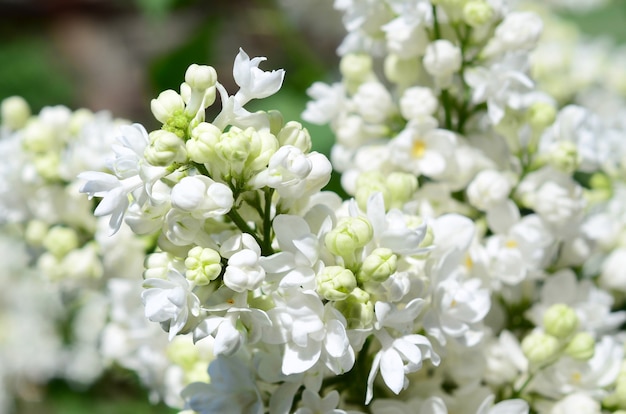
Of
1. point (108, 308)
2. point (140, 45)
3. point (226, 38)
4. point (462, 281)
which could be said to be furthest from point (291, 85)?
point (140, 45)

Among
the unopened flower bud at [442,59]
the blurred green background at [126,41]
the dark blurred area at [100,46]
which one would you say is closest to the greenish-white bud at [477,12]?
the unopened flower bud at [442,59]

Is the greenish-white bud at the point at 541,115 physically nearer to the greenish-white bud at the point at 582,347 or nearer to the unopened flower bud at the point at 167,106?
the greenish-white bud at the point at 582,347

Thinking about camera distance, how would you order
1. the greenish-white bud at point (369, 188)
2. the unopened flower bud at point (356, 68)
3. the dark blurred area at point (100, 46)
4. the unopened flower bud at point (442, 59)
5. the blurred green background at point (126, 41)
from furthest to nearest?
1. the dark blurred area at point (100, 46)
2. the blurred green background at point (126, 41)
3. the unopened flower bud at point (356, 68)
4. the unopened flower bud at point (442, 59)
5. the greenish-white bud at point (369, 188)

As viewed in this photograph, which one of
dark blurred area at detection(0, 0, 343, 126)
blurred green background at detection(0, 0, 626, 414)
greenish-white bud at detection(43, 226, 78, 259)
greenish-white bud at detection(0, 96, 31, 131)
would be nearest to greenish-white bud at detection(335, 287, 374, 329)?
greenish-white bud at detection(43, 226, 78, 259)

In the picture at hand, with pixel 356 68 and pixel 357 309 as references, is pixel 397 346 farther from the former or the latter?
pixel 356 68

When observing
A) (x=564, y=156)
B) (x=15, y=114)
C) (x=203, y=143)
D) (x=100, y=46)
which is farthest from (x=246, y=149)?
(x=100, y=46)

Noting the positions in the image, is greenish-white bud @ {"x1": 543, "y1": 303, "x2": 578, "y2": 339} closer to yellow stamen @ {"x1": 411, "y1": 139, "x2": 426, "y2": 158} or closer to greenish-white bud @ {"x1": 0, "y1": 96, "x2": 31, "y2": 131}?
yellow stamen @ {"x1": 411, "y1": 139, "x2": 426, "y2": 158}
